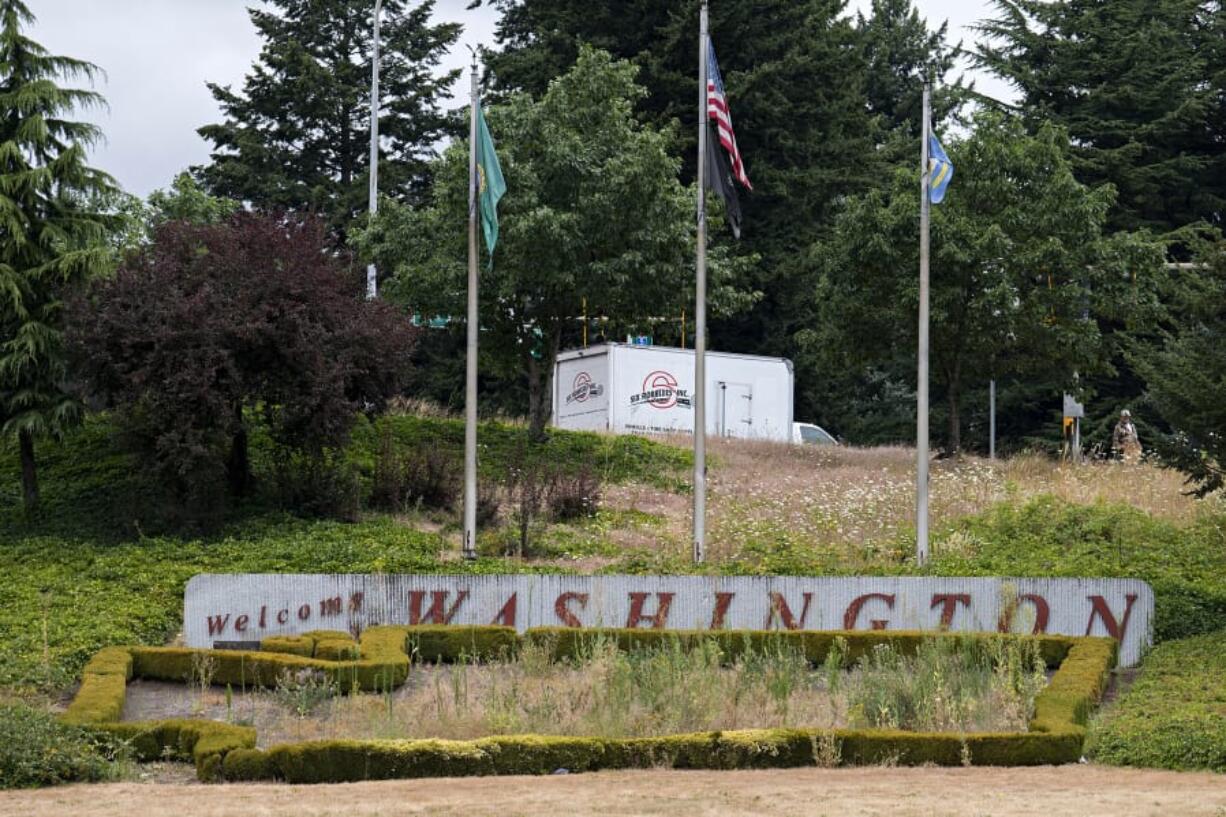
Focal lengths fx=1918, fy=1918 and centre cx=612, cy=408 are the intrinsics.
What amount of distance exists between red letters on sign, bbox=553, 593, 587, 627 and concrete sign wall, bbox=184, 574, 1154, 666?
0.04ft

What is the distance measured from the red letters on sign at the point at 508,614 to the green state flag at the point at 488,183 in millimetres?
4840

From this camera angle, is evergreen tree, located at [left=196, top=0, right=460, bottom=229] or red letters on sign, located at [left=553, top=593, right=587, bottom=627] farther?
evergreen tree, located at [left=196, top=0, right=460, bottom=229]

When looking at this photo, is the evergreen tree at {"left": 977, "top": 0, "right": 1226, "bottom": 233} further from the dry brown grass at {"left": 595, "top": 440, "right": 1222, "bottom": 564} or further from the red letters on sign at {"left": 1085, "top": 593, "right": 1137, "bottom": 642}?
the red letters on sign at {"left": 1085, "top": 593, "right": 1137, "bottom": 642}

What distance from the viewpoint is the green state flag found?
26.1 m

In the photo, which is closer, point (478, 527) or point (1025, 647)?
point (1025, 647)

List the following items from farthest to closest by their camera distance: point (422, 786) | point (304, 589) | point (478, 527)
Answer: point (478, 527) → point (304, 589) → point (422, 786)

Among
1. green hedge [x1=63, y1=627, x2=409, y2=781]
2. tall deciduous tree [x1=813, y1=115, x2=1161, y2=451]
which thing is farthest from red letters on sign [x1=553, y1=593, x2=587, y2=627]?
tall deciduous tree [x1=813, y1=115, x2=1161, y2=451]

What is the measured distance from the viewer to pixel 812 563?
26.9m

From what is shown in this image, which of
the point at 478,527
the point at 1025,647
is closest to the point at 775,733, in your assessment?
the point at 1025,647

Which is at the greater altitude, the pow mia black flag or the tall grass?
the pow mia black flag

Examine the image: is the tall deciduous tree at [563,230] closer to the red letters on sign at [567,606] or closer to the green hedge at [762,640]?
the red letters on sign at [567,606]

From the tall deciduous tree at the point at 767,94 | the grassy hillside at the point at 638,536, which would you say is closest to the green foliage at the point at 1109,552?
the grassy hillside at the point at 638,536

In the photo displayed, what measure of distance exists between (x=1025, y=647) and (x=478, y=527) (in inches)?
414

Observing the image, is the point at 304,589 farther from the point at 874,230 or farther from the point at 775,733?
the point at 874,230
